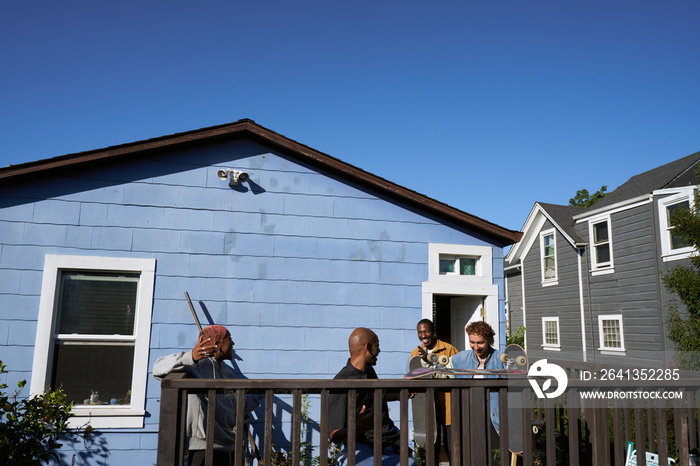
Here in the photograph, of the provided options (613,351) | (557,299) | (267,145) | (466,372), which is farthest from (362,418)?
(557,299)

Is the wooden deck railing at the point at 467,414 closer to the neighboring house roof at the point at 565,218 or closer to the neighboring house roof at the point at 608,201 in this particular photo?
the neighboring house roof at the point at 608,201

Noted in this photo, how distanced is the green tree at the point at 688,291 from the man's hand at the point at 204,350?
1114cm

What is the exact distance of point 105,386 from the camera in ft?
17.8

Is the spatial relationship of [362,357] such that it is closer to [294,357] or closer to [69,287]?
[294,357]

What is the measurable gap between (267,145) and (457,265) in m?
2.77

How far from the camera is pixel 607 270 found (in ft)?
51.9

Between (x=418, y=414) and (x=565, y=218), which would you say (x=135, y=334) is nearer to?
(x=418, y=414)

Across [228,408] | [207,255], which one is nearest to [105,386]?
[207,255]

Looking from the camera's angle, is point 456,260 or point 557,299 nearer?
point 456,260

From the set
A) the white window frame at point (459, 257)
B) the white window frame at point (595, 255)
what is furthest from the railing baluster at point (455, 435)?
the white window frame at point (595, 255)

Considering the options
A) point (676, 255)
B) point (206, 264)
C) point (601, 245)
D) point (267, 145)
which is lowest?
point (206, 264)

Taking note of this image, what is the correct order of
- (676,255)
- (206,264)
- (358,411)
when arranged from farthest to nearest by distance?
(676,255)
(206,264)
(358,411)

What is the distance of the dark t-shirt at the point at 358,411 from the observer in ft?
10.5

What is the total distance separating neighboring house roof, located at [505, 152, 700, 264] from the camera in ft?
47.7
